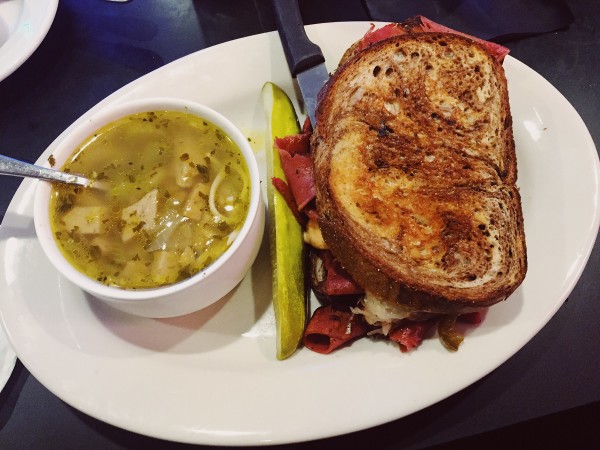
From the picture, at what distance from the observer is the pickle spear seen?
56.5 inches

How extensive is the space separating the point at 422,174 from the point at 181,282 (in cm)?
73

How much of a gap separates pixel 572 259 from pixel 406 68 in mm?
737

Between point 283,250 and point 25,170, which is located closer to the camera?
point 25,170

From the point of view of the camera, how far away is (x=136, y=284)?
1.30 meters

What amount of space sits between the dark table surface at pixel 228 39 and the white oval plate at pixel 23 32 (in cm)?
21

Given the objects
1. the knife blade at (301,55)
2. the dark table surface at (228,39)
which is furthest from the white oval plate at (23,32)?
the knife blade at (301,55)

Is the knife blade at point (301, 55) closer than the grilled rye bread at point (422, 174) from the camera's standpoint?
No

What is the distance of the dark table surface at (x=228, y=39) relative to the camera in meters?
1.57

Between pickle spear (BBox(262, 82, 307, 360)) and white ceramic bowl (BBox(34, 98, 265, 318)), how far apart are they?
3.1 inches

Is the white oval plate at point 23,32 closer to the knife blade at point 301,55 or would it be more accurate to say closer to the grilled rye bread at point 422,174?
the knife blade at point 301,55

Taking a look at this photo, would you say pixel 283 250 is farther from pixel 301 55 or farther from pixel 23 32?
pixel 23 32

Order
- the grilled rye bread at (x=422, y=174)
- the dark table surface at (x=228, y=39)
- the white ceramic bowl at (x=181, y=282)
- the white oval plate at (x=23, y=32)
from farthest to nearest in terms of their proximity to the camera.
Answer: the white oval plate at (x=23, y=32) < the dark table surface at (x=228, y=39) < the grilled rye bread at (x=422, y=174) < the white ceramic bowl at (x=181, y=282)

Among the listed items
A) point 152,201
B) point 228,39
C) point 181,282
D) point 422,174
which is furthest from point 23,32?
point 422,174

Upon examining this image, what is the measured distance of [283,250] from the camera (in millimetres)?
1473
